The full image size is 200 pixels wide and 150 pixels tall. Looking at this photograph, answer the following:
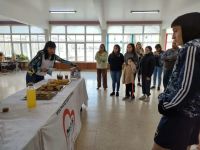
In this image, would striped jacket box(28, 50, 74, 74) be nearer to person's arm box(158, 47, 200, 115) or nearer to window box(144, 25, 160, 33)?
person's arm box(158, 47, 200, 115)

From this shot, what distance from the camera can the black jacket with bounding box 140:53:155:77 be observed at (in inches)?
169

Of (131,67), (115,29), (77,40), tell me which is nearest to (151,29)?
(115,29)

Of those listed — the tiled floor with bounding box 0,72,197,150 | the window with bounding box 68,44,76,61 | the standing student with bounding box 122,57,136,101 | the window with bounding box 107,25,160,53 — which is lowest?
the tiled floor with bounding box 0,72,197,150

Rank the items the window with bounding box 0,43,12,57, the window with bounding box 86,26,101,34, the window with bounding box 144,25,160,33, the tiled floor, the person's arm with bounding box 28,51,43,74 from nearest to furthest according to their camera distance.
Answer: the tiled floor
the person's arm with bounding box 28,51,43,74
the window with bounding box 144,25,160,33
the window with bounding box 86,26,101,34
the window with bounding box 0,43,12,57

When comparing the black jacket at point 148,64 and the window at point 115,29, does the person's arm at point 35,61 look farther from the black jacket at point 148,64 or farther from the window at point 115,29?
the window at point 115,29

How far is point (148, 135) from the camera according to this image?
2752 millimetres

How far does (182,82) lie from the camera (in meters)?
1.01

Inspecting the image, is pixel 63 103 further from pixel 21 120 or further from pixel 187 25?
pixel 187 25

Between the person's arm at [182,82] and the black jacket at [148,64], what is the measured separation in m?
3.25

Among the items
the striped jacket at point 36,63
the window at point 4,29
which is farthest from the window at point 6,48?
the striped jacket at point 36,63

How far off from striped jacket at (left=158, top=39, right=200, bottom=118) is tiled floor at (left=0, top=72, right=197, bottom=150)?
4.98 ft

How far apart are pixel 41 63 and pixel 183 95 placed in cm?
254

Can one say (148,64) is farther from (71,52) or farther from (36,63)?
(71,52)

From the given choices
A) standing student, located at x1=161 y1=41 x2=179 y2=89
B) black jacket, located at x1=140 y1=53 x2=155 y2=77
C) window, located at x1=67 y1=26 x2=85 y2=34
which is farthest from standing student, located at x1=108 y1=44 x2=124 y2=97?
window, located at x1=67 y1=26 x2=85 y2=34
